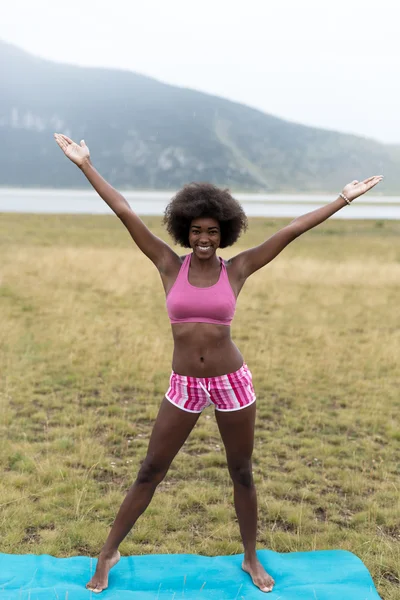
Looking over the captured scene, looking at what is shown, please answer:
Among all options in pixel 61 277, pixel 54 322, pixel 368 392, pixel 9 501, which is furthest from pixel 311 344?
pixel 61 277

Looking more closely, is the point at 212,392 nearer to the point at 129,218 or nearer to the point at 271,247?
the point at 271,247

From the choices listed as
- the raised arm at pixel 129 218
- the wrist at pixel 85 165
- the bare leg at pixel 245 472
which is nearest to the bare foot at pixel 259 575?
the bare leg at pixel 245 472

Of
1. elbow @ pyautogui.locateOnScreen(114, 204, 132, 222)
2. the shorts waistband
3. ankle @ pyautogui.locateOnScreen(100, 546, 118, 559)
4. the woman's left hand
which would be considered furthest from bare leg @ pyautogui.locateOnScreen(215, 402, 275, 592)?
the woman's left hand

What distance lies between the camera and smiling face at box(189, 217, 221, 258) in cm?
380

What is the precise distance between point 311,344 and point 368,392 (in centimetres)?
282

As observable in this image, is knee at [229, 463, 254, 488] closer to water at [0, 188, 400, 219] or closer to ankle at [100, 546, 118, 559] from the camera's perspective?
ankle at [100, 546, 118, 559]

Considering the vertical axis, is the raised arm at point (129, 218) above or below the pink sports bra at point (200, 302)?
above

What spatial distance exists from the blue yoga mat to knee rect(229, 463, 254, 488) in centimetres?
69

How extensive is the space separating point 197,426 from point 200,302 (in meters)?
4.04

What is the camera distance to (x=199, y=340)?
3.76 meters

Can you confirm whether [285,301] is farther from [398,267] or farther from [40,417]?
[40,417]

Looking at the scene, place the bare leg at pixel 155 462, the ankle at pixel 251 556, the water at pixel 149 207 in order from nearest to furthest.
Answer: the bare leg at pixel 155 462 < the ankle at pixel 251 556 < the water at pixel 149 207

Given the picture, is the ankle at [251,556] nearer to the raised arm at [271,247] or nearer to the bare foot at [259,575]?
the bare foot at [259,575]

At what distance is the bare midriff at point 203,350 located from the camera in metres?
3.76
